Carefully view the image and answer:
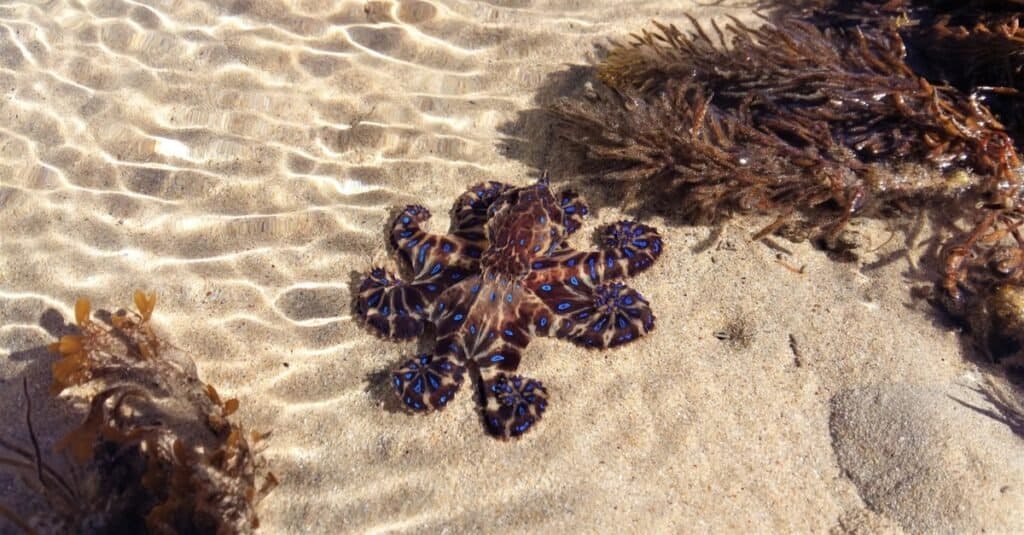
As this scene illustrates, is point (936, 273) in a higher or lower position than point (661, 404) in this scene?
higher

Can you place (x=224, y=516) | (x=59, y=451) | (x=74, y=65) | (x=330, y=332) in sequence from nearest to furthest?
1. (x=224, y=516)
2. (x=59, y=451)
3. (x=330, y=332)
4. (x=74, y=65)

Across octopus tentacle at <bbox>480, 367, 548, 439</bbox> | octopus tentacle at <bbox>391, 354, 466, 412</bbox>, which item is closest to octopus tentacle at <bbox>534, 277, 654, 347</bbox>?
octopus tentacle at <bbox>480, 367, 548, 439</bbox>

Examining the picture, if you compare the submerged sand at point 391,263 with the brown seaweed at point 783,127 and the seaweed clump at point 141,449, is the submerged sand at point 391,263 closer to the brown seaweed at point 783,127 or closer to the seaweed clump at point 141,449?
the seaweed clump at point 141,449

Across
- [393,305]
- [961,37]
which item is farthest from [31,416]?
[961,37]

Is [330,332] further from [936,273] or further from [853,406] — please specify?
[936,273]

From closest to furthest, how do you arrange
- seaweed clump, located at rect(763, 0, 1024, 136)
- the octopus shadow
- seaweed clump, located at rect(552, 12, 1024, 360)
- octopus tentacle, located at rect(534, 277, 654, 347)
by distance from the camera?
the octopus shadow
octopus tentacle, located at rect(534, 277, 654, 347)
seaweed clump, located at rect(552, 12, 1024, 360)
seaweed clump, located at rect(763, 0, 1024, 136)

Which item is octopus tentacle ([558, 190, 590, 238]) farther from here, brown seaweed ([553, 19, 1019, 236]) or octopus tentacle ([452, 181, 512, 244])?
octopus tentacle ([452, 181, 512, 244])

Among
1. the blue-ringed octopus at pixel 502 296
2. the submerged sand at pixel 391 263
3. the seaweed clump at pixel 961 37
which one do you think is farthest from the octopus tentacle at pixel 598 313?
→ the seaweed clump at pixel 961 37

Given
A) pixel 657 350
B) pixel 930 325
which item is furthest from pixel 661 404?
pixel 930 325
